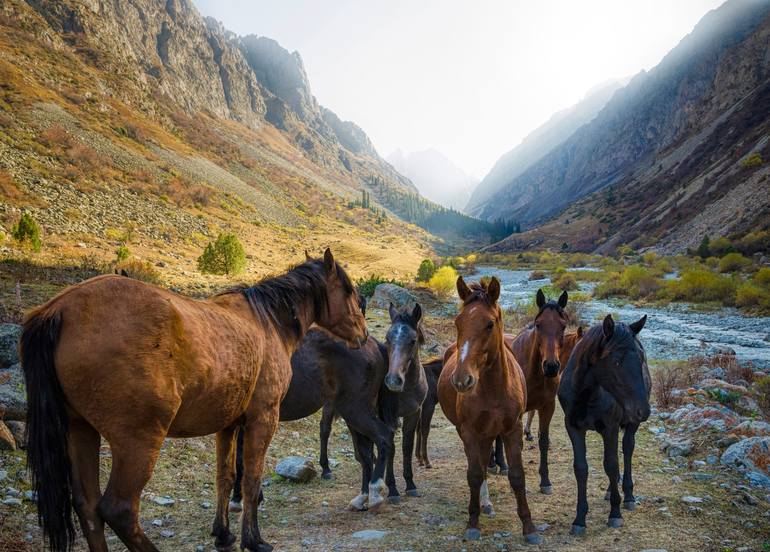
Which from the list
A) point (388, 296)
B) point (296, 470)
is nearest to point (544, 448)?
point (296, 470)

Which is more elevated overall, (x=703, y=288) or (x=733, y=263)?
(x=733, y=263)

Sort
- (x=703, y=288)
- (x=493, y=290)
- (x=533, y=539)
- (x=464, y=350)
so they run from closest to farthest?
(x=464, y=350) < (x=493, y=290) < (x=533, y=539) < (x=703, y=288)

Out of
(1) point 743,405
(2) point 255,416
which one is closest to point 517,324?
(1) point 743,405

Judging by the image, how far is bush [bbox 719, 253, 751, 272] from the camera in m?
31.1

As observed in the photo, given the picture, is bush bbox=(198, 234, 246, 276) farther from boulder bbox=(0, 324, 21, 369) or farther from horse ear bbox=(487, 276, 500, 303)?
horse ear bbox=(487, 276, 500, 303)

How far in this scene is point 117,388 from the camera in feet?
9.50

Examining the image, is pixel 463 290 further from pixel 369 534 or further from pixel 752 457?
pixel 752 457

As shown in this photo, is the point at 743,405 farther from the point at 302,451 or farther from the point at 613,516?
the point at 302,451

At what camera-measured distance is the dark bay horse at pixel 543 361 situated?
5664 millimetres

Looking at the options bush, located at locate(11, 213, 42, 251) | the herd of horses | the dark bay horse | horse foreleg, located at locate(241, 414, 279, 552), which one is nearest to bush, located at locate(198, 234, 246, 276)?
bush, located at locate(11, 213, 42, 251)

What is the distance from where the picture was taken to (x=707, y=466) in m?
6.62

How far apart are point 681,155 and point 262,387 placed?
112 metres

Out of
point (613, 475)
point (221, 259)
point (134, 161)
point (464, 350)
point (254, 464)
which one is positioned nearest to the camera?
point (254, 464)

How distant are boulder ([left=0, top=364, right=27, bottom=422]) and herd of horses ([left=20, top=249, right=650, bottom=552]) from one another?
2.20 meters
